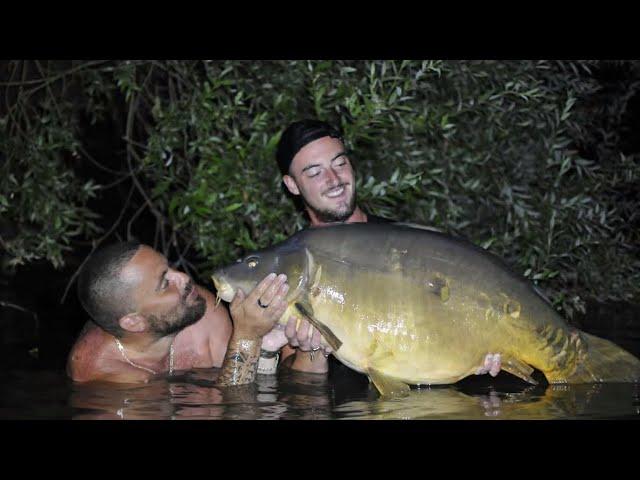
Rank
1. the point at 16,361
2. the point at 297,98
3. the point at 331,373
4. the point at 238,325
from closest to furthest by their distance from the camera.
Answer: the point at 238,325 → the point at 331,373 → the point at 16,361 → the point at 297,98

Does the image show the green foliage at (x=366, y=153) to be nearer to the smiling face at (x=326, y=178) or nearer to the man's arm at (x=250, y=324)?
the smiling face at (x=326, y=178)

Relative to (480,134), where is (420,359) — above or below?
below

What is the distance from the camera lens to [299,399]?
4.00 meters

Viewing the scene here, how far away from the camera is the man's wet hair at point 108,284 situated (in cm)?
427

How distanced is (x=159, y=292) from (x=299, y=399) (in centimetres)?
94

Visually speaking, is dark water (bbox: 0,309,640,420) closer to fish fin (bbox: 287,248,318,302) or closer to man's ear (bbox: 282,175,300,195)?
fish fin (bbox: 287,248,318,302)

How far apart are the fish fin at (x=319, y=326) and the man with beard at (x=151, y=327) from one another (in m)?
0.20

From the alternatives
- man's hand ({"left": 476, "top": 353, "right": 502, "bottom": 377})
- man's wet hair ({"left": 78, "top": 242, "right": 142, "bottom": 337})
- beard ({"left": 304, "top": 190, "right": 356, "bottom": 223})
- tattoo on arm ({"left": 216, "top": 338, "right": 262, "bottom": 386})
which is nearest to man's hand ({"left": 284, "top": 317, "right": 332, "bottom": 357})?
tattoo on arm ({"left": 216, "top": 338, "right": 262, "bottom": 386})

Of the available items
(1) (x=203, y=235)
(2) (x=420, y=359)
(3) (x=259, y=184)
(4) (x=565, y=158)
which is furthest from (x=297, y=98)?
(2) (x=420, y=359)

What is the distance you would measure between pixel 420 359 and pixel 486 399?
0.79 metres

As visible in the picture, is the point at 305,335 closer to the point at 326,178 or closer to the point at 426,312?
the point at 426,312

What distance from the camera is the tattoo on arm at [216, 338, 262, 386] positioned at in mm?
3955

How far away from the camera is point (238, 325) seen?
376cm

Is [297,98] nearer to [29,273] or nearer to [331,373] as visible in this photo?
[331,373]
